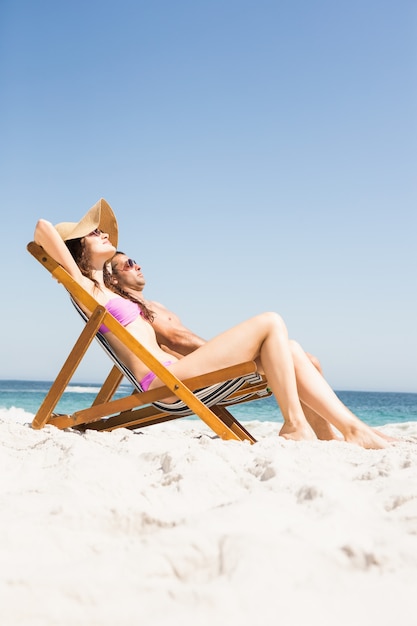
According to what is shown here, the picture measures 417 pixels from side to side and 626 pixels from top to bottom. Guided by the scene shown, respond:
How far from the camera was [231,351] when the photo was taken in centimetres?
339

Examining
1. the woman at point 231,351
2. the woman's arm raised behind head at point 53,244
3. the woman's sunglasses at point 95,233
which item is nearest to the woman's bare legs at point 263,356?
the woman at point 231,351

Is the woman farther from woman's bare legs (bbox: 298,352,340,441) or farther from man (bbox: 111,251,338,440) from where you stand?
man (bbox: 111,251,338,440)

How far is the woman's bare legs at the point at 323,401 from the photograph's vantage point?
3.21 metres

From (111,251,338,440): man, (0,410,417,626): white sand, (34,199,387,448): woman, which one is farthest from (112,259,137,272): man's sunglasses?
(0,410,417,626): white sand

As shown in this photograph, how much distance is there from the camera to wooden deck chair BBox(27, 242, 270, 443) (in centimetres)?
327

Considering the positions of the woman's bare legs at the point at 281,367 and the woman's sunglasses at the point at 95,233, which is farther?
the woman's sunglasses at the point at 95,233

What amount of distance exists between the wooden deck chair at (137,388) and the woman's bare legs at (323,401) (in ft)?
0.84

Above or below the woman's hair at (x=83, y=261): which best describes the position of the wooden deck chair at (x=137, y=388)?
below

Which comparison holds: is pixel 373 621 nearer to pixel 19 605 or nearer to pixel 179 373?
pixel 19 605

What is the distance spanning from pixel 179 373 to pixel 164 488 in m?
1.50

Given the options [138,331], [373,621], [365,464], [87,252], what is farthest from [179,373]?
[373,621]

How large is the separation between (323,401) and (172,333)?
1.30 meters

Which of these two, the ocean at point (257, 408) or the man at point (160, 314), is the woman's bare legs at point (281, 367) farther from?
the ocean at point (257, 408)

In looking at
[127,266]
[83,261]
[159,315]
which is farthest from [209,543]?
[127,266]
